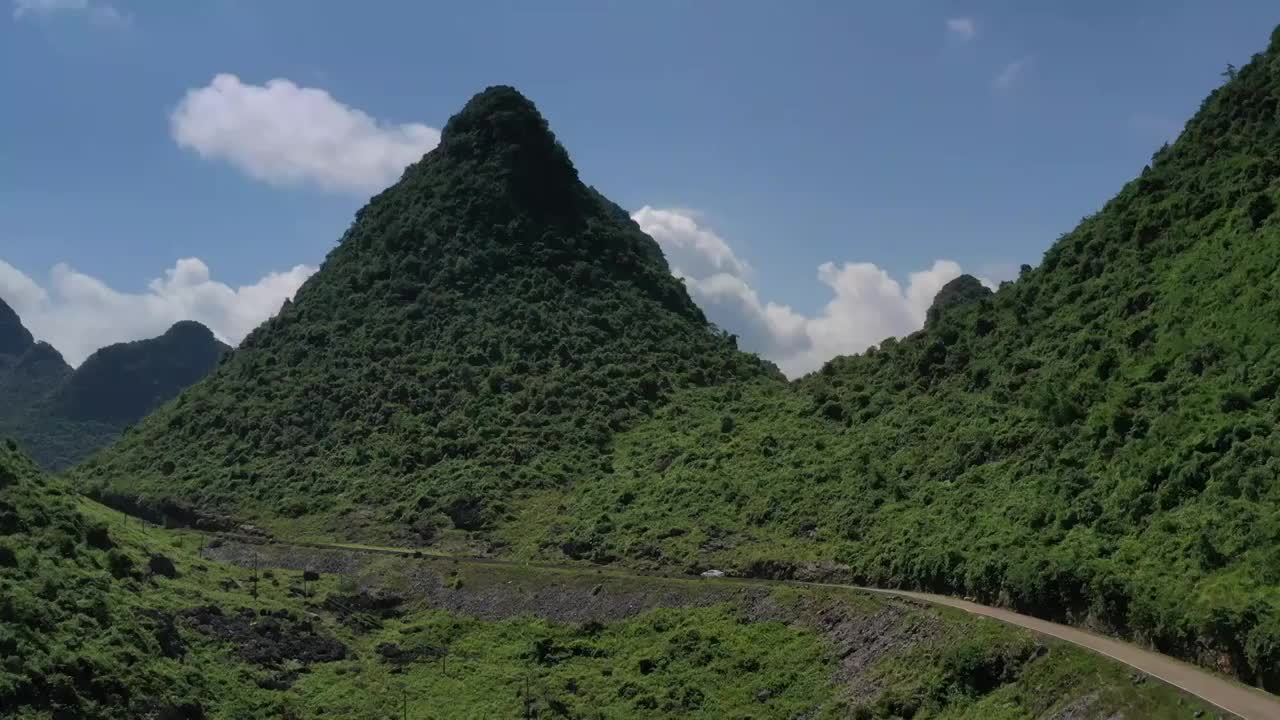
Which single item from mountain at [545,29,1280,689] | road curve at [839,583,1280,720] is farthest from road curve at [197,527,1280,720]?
mountain at [545,29,1280,689]

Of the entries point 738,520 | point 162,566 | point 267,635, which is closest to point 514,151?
point 738,520

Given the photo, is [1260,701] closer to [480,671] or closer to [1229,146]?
[480,671]

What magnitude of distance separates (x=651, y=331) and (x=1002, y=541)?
62.5m

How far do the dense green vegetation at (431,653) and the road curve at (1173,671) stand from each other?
2.00 feet

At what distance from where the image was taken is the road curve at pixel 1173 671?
69.3 ft

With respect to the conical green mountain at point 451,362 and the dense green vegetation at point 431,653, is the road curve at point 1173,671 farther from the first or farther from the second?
the conical green mountain at point 451,362

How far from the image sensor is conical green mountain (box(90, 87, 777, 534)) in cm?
7612

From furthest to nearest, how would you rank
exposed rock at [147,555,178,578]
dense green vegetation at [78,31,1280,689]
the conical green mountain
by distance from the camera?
the conical green mountain → exposed rock at [147,555,178,578] → dense green vegetation at [78,31,1280,689]

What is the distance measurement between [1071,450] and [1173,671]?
51.7ft

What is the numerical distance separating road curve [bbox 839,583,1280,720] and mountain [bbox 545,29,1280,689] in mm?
526

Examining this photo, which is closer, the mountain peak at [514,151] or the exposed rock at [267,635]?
the exposed rock at [267,635]

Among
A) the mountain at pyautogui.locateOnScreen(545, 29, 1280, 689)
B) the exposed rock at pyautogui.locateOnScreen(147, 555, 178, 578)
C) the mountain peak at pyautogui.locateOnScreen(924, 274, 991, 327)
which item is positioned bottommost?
the exposed rock at pyautogui.locateOnScreen(147, 555, 178, 578)

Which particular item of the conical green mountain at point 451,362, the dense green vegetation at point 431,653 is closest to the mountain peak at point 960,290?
the conical green mountain at point 451,362

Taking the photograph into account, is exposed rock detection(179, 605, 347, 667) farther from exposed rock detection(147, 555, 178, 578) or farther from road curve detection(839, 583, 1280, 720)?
road curve detection(839, 583, 1280, 720)
